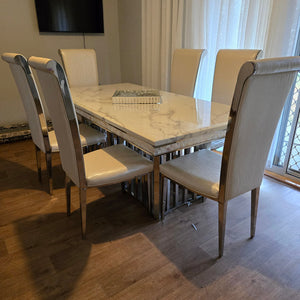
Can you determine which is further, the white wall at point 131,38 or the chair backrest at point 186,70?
the white wall at point 131,38

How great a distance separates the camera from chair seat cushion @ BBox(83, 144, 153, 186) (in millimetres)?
1453

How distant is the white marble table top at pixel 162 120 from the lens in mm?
1238

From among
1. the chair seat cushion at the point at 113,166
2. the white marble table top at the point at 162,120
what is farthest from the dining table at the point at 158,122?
the chair seat cushion at the point at 113,166

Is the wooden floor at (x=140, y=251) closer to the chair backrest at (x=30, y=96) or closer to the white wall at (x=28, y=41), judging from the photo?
the chair backrest at (x=30, y=96)

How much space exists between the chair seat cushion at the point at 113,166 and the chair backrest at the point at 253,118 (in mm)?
526

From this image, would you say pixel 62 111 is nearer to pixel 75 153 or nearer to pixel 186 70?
pixel 75 153

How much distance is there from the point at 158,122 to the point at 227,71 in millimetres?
1030

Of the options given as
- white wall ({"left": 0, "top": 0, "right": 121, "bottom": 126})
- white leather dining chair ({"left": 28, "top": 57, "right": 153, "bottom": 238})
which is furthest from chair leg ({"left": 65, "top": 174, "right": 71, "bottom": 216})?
white wall ({"left": 0, "top": 0, "right": 121, "bottom": 126})

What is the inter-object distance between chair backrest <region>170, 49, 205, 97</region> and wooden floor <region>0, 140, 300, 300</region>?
114cm

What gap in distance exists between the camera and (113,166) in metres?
1.51

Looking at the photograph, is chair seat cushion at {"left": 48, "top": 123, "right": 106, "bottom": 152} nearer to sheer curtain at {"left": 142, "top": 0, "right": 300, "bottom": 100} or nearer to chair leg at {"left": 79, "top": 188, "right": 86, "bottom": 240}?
chair leg at {"left": 79, "top": 188, "right": 86, "bottom": 240}

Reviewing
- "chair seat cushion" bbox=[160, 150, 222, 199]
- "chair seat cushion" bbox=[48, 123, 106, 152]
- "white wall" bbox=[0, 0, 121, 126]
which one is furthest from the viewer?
"white wall" bbox=[0, 0, 121, 126]

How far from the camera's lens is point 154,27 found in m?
3.24

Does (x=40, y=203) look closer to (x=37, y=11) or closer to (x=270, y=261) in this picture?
(x=270, y=261)
